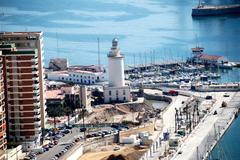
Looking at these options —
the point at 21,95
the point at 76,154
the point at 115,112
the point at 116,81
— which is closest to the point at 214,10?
the point at 116,81

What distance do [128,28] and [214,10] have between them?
7346 mm

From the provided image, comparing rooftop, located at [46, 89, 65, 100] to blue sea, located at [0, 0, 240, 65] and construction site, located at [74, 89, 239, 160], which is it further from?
blue sea, located at [0, 0, 240, 65]

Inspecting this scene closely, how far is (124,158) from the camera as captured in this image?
21.0m

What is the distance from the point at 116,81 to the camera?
90.1ft

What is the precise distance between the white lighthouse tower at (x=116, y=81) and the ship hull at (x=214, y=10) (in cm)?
2156

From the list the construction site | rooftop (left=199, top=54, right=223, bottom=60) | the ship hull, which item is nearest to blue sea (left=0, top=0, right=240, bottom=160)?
the ship hull

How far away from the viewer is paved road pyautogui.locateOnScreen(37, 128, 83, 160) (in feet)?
69.0

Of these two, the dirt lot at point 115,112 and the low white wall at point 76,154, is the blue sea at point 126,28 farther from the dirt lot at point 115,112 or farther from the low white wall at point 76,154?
the low white wall at point 76,154

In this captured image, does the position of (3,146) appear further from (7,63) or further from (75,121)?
(75,121)

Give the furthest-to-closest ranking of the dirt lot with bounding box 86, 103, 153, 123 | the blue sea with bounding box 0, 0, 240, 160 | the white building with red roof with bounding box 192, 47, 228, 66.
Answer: the blue sea with bounding box 0, 0, 240, 160
the white building with red roof with bounding box 192, 47, 228, 66
the dirt lot with bounding box 86, 103, 153, 123

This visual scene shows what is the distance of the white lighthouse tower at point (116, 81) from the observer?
89.5ft

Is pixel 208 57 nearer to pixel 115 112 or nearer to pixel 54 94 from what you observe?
pixel 115 112

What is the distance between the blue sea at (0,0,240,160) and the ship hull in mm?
545

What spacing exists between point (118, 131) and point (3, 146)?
403 cm
